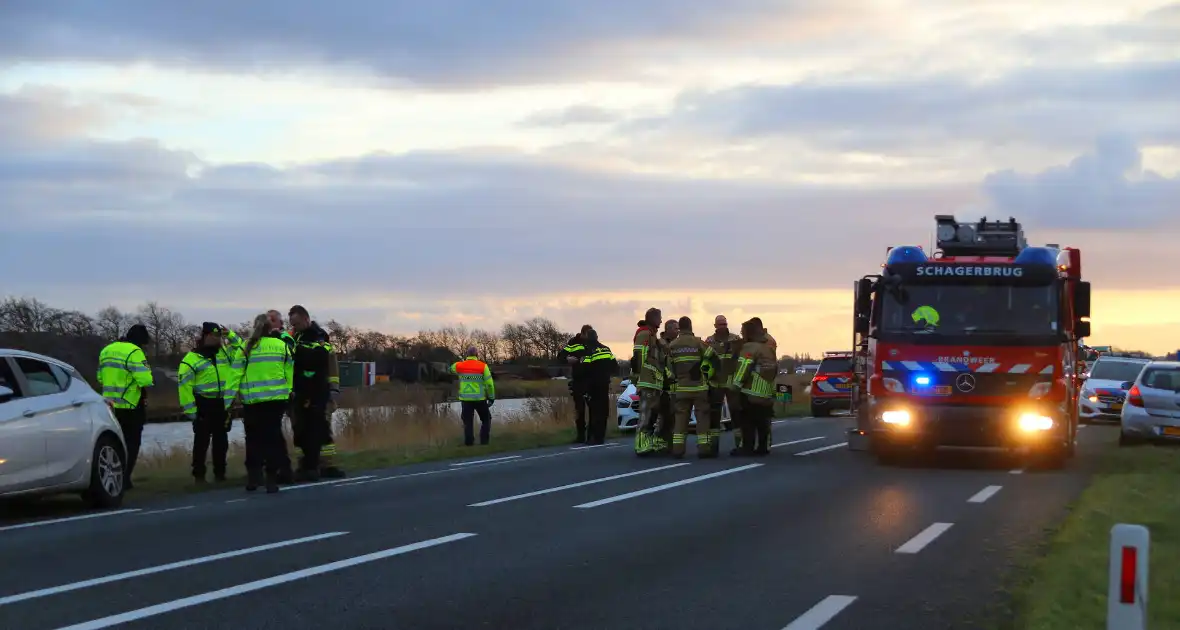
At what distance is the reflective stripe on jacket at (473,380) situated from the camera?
78.9 ft

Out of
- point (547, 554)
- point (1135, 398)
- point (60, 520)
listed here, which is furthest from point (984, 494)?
point (1135, 398)

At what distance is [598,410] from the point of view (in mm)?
24562

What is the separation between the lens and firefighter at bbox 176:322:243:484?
17266mm

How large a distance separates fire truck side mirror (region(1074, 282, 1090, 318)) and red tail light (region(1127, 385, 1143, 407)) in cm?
616

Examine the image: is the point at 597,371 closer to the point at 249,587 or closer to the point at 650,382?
the point at 650,382

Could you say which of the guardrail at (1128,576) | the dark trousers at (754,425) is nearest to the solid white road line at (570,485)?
the dark trousers at (754,425)

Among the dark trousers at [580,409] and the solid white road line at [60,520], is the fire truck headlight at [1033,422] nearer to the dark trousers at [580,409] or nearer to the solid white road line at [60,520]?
the dark trousers at [580,409]

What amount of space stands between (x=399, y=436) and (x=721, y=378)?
8689 millimetres

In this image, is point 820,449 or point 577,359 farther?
point 577,359

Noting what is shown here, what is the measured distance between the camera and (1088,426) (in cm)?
3388

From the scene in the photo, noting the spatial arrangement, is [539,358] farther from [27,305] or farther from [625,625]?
[625,625]

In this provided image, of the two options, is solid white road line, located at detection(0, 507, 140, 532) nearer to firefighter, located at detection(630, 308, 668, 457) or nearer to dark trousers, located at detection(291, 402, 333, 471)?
dark trousers, located at detection(291, 402, 333, 471)

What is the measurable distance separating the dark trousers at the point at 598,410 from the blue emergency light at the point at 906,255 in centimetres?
677

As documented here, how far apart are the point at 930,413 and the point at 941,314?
1.29 m
